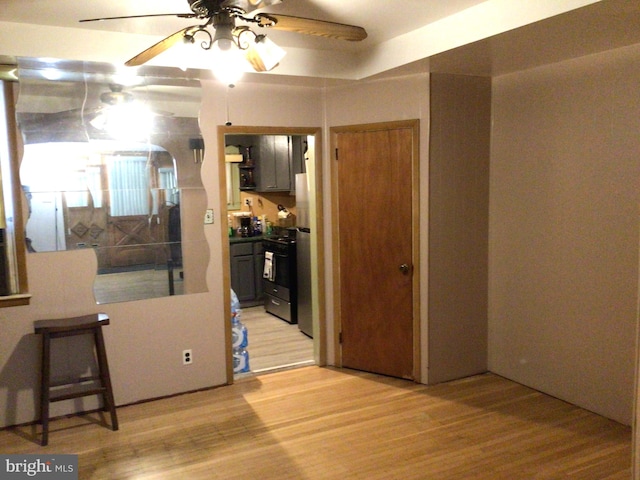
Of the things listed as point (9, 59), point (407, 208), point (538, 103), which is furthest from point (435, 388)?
point (9, 59)

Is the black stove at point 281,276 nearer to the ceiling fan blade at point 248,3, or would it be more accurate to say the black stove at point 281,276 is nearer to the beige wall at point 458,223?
the beige wall at point 458,223

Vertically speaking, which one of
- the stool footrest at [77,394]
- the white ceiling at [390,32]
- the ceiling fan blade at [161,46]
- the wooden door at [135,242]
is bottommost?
the stool footrest at [77,394]

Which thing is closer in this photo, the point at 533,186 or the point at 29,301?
the point at 29,301

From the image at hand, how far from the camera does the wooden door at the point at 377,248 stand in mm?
3996

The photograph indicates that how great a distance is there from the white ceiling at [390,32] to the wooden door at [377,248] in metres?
0.59

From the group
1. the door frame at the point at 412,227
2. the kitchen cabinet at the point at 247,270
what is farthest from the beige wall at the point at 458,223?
the kitchen cabinet at the point at 247,270

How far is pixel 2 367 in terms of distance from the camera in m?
3.38

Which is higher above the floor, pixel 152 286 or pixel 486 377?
pixel 152 286

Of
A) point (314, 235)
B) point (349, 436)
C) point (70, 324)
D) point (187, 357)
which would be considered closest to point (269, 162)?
point (314, 235)

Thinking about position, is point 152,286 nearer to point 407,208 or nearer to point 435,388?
point 407,208

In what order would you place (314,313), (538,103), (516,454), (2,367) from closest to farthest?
(516,454)
(2,367)
(538,103)
(314,313)

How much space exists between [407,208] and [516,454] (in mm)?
1817

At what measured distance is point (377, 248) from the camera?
4.15 m

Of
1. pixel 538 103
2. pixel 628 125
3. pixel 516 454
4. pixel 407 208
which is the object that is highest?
pixel 538 103
